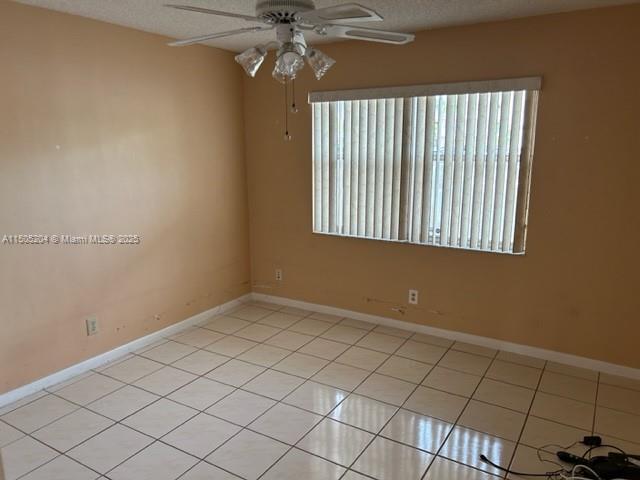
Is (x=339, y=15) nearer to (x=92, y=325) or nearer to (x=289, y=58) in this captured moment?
(x=289, y=58)

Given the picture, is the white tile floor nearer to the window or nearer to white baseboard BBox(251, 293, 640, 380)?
white baseboard BBox(251, 293, 640, 380)

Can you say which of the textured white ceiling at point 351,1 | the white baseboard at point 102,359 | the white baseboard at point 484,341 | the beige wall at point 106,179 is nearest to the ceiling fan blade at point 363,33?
the textured white ceiling at point 351,1

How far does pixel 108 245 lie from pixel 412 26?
2649 mm

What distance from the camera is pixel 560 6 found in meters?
2.77

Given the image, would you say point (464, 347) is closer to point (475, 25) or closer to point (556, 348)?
point (556, 348)

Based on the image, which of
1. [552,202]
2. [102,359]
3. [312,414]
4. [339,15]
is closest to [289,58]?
[339,15]

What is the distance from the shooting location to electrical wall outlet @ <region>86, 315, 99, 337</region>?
3.20 metres

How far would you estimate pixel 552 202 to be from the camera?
10.2ft

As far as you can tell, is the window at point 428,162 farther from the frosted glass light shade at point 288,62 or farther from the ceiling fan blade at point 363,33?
the frosted glass light shade at point 288,62

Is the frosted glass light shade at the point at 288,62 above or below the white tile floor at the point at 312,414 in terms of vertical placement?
above

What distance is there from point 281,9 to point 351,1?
117cm

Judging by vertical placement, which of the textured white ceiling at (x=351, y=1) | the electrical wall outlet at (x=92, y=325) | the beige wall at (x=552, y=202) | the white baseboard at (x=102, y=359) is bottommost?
the white baseboard at (x=102, y=359)

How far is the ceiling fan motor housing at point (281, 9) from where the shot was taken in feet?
5.95

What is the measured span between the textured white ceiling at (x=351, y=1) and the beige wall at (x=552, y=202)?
0.55 ft
